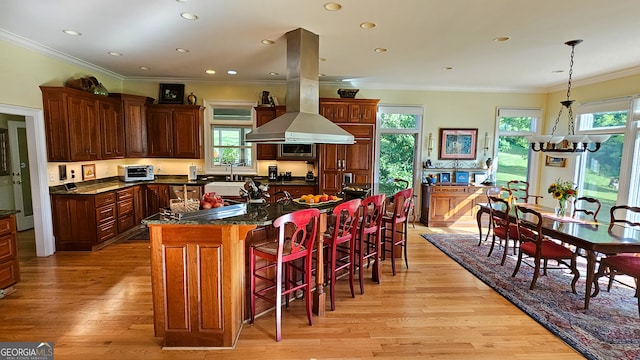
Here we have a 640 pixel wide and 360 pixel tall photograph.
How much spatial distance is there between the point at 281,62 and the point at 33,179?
12.8ft

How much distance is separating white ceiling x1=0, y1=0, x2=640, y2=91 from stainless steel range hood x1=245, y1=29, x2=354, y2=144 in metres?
0.19

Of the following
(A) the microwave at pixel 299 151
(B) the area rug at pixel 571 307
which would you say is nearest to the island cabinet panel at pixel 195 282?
(B) the area rug at pixel 571 307

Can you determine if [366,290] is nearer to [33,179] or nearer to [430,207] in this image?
[430,207]

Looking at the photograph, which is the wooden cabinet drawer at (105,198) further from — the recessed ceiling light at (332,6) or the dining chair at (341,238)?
the recessed ceiling light at (332,6)

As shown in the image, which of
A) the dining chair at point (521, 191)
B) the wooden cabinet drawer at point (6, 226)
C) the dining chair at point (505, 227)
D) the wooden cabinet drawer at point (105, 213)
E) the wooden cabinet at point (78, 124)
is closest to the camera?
the wooden cabinet drawer at point (6, 226)

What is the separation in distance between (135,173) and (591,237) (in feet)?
22.6

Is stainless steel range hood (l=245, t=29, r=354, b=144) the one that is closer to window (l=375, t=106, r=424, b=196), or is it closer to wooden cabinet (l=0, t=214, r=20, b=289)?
wooden cabinet (l=0, t=214, r=20, b=289)

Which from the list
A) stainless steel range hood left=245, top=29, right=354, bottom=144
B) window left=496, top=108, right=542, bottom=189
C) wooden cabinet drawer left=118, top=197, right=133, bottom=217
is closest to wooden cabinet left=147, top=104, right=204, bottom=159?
wooden cabinet drawer left=118, top=197, right=133, bottom=217

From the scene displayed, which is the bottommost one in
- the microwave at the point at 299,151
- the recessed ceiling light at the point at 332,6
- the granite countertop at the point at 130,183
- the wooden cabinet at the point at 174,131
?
the granite countertop at the point at 130,183

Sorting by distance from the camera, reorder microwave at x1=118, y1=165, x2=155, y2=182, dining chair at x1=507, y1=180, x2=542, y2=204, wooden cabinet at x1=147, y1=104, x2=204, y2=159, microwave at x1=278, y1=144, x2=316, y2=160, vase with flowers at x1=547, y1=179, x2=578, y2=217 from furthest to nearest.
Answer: microwave at x1=278, y1=144, x2=316, y2=160 → wooden cabinet at x1=147, y1=104, x2=204, y2=159 → microwave at x1=118, y1=165, x2=155, y2=182 → dining chair at x1=507, y1=180, x2=542, y2=204 → vase with flowers at x1=547, y1=179, x2=578, y2=217

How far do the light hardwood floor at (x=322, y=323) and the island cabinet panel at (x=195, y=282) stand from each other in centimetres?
14

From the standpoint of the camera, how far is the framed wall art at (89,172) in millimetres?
5375

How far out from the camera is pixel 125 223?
218 inches

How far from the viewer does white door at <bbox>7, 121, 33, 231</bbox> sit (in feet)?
19.0
